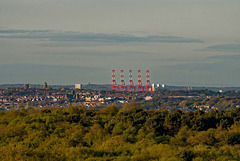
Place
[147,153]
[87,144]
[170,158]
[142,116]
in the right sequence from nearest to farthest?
[170,158], [147,153], [87,144], [142,116]

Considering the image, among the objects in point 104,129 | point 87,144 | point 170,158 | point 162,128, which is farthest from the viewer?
point 162,128

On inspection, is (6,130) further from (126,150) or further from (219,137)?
(219,137)

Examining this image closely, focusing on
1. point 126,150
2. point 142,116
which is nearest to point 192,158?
point 126,150

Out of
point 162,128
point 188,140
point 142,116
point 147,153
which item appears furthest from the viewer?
point 142,116

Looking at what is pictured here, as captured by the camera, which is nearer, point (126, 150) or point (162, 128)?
point (126, 150)

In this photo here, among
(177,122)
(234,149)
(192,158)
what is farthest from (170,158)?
(177,122)

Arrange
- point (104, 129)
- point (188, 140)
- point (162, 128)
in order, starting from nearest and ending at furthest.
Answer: point (188, 140), point (104, 129), point (162, 128)

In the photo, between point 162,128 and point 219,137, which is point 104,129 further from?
point 219,137

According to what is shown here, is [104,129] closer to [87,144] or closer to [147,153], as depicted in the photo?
[87,144]

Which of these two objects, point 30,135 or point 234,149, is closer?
point 234,149
